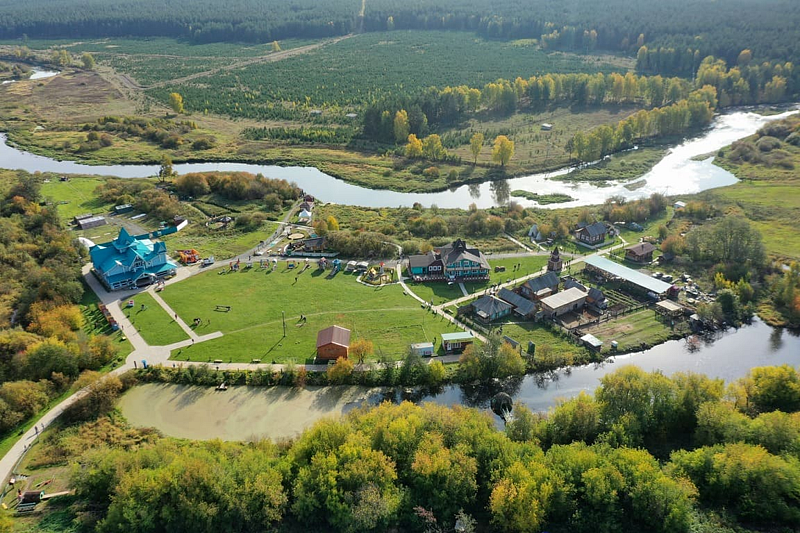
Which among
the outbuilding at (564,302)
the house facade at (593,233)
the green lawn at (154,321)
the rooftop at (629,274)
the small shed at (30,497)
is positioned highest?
the house facade at (593,233)

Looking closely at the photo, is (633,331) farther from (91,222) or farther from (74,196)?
(74,196)

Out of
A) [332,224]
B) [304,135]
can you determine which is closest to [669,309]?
[332,224]

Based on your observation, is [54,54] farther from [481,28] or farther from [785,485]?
[785,485]

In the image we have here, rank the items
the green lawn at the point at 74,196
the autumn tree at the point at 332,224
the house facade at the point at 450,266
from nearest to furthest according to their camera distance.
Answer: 1. the house facade at the point at 450,266
2. the autumn tree at the point at 332,224
3. the green lawn at the point at 74,196

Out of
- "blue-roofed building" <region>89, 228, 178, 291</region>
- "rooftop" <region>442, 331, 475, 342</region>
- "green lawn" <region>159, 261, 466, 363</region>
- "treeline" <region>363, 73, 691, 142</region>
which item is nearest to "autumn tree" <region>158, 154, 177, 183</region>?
"blue-roofed building" <region>89, 228, 178, 291</region>

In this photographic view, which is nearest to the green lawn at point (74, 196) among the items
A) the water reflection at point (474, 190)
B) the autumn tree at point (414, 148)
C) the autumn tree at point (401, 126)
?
the autumn tree at point (414, 148)

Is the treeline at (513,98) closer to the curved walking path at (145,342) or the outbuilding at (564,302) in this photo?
the curved walking path at (145,342)

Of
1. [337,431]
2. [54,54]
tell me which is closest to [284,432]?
[337,431]
